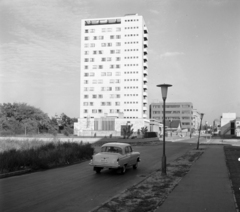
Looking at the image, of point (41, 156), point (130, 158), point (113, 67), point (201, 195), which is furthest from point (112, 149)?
point (113, 67)

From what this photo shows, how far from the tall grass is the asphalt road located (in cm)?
97

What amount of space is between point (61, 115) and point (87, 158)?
327 feet

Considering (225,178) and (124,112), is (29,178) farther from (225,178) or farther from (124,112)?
(124,112)

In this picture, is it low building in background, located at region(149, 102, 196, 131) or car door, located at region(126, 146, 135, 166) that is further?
low building in background, located at region(149, 102, 196, 131)

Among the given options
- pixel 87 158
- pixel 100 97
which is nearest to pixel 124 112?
pixel 100 97

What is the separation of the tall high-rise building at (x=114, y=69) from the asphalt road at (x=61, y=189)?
313ft

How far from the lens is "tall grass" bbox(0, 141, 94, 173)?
14684mm

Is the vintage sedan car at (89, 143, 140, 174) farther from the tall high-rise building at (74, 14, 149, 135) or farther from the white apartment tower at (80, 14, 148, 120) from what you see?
the white apartment tower at (80, 14, 148, 120)

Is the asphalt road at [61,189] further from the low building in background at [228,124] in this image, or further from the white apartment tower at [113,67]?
the low building in background at [228,124]

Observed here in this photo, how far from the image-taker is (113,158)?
15000mm

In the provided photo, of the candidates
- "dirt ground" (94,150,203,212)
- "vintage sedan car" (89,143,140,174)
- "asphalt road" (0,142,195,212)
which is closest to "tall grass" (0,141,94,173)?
"asphalt road" (0,142,195,212)

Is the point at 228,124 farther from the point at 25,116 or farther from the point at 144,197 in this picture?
the point at 144,197

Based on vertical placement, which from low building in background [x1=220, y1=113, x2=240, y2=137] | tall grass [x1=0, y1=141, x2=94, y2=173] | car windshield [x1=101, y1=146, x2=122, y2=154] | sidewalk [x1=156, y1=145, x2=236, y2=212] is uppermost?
low building in background [x1=220, y1=113, x2=240, y2=137]

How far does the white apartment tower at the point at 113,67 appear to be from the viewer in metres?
111
